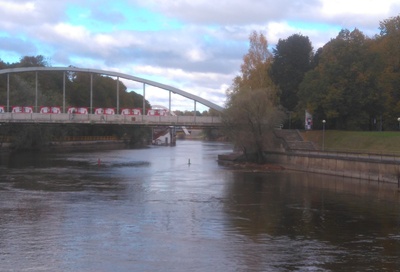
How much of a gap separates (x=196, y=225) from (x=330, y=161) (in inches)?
1264

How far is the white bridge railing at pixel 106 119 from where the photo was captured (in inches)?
2704

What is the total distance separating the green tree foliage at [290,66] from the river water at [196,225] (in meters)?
30.1

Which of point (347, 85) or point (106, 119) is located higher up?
point (347, 85)

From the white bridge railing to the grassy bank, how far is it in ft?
43.9

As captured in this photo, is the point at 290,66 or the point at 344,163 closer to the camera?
the point at 344,163

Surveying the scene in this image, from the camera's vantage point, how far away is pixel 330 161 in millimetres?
55031

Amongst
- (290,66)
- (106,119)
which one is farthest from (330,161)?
(106,119)

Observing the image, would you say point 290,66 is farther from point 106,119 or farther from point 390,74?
point 106,119

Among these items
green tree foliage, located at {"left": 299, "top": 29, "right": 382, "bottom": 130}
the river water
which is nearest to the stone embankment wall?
the river water

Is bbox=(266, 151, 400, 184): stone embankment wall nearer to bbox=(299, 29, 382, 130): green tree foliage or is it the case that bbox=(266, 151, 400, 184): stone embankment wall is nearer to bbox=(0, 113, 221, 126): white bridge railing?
bbox=(299, 29, 382, 130): green tree foliage

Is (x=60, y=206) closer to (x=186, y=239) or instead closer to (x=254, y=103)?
(x=186, y=239)

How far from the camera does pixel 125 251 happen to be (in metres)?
20.5

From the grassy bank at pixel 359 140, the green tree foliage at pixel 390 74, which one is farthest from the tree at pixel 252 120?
the green tree foliage at pixel 390 74

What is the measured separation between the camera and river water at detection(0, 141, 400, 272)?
→ 63.1 ft
